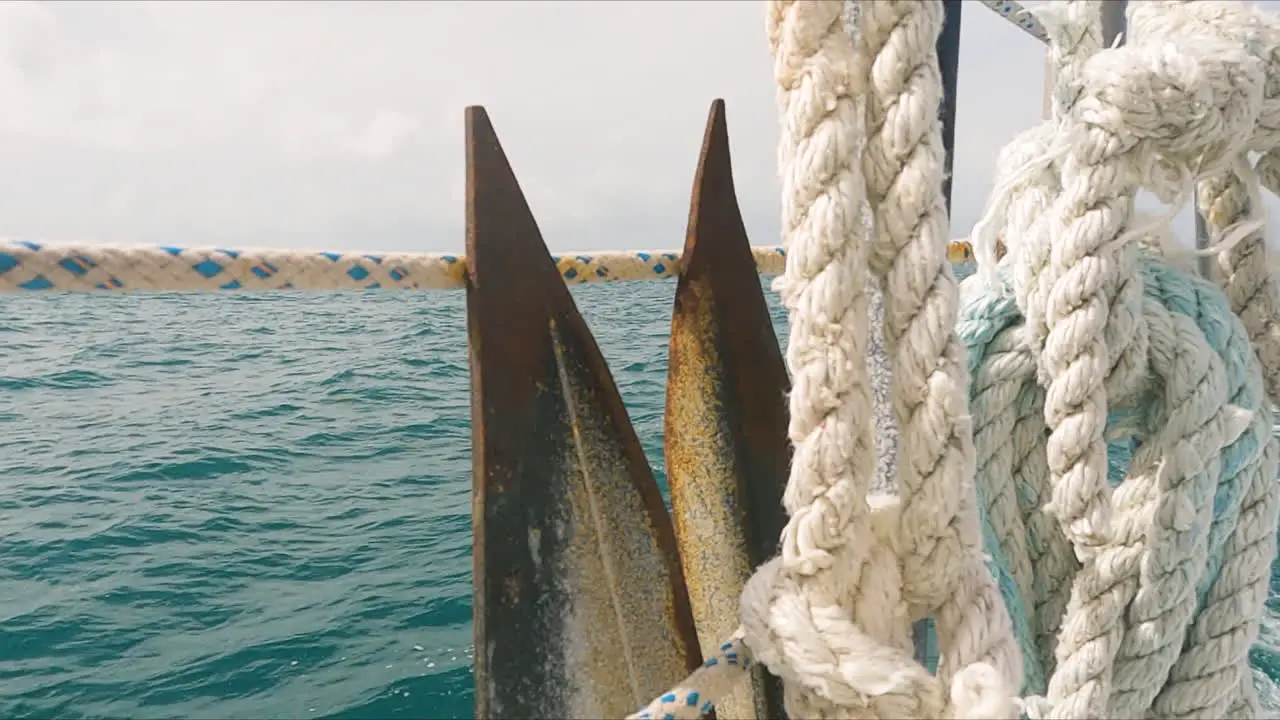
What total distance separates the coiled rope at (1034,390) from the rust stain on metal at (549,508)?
0.20m

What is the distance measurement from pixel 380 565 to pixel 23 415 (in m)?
7.24

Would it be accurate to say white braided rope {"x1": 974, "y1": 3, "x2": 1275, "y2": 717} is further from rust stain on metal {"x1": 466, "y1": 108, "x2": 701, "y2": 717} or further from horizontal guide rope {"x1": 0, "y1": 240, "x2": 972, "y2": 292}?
horizontal guide rope {"x1": 0, "y1": 240, "x2": 972, "y2": 292}

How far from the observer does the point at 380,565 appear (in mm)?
4914

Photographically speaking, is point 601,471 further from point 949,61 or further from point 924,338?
point 949,61

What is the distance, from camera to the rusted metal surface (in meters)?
1.19

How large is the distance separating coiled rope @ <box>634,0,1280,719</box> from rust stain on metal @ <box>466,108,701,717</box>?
20 centimetres

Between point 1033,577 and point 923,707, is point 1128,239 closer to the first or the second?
point 1033,577

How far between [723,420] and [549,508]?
35cm

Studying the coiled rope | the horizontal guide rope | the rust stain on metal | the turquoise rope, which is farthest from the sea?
the turquoise rope

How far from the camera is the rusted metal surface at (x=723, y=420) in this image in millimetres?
1187

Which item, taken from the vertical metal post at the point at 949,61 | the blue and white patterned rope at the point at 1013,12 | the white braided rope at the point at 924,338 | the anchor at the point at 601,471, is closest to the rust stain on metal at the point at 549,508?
the anchor at the point at 601,471

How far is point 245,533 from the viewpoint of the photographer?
5617mm

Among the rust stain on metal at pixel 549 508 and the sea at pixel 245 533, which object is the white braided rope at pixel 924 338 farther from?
the sea at pixel 245 533

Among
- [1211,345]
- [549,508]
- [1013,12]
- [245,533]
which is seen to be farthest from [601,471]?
[245,533]
